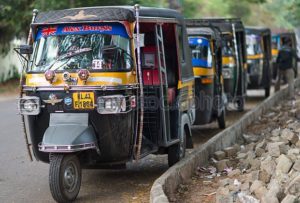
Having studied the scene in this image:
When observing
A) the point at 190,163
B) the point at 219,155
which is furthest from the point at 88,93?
the point at 219,155

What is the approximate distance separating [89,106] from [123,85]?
0.49 metres

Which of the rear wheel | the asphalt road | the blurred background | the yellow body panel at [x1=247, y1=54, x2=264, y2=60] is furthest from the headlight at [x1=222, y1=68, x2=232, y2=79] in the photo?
the asphalt road

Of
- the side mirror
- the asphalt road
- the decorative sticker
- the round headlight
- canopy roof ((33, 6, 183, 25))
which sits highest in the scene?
canopy roof ((33, 6, 183, 25))

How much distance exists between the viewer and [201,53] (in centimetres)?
1230

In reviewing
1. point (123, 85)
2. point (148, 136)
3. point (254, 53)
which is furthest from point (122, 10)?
point (254, 53)

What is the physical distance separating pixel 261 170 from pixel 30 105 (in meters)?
2.97

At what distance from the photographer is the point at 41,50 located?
24.2 ft

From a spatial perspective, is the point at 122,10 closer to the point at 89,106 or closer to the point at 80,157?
the point at 89,106

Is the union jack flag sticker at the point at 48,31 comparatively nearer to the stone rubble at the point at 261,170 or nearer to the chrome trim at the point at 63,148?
the chrome trim at the point at 63,148

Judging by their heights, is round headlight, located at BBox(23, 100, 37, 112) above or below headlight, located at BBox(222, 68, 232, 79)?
above

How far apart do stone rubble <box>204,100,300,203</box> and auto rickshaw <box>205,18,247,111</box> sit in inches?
161

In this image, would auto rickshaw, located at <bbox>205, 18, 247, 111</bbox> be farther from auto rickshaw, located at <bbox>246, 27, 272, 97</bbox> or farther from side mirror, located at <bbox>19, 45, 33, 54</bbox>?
side mirror, located at <bbox>19, 45, 33, 54</bbox>

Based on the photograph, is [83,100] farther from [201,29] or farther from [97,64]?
[201,29]

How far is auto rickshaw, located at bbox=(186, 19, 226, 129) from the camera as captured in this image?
12.0 m
